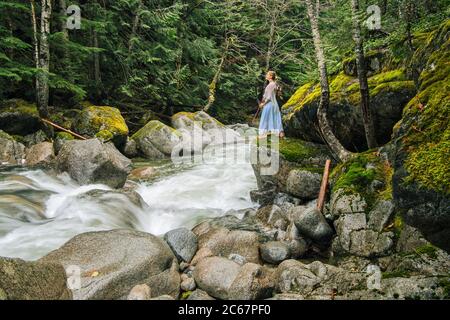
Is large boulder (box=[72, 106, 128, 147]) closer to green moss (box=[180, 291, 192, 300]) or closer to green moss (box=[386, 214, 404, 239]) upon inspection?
green moss (box=[180, 291, 192, 300])

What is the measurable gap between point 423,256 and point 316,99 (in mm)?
5752

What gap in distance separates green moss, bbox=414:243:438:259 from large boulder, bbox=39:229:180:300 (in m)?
3.67

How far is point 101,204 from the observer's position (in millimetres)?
8883

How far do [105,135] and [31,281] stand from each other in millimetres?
10120

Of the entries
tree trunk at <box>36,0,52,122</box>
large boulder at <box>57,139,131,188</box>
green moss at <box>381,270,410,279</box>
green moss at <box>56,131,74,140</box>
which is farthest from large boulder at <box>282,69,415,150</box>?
tree trunk at <box>36,0,52,122</box>

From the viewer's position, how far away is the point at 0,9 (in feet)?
42.9

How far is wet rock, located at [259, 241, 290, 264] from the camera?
23.1 feet

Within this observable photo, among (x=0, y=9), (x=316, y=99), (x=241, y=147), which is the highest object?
(x=0, y=9)

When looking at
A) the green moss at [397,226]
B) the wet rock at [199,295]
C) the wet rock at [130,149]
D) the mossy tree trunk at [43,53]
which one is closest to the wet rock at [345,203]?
the green moss at [397,226]

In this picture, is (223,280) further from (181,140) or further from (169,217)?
(181,140)

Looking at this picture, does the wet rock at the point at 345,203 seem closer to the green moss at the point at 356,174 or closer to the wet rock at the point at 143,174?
the green moss at the point at 356,174
